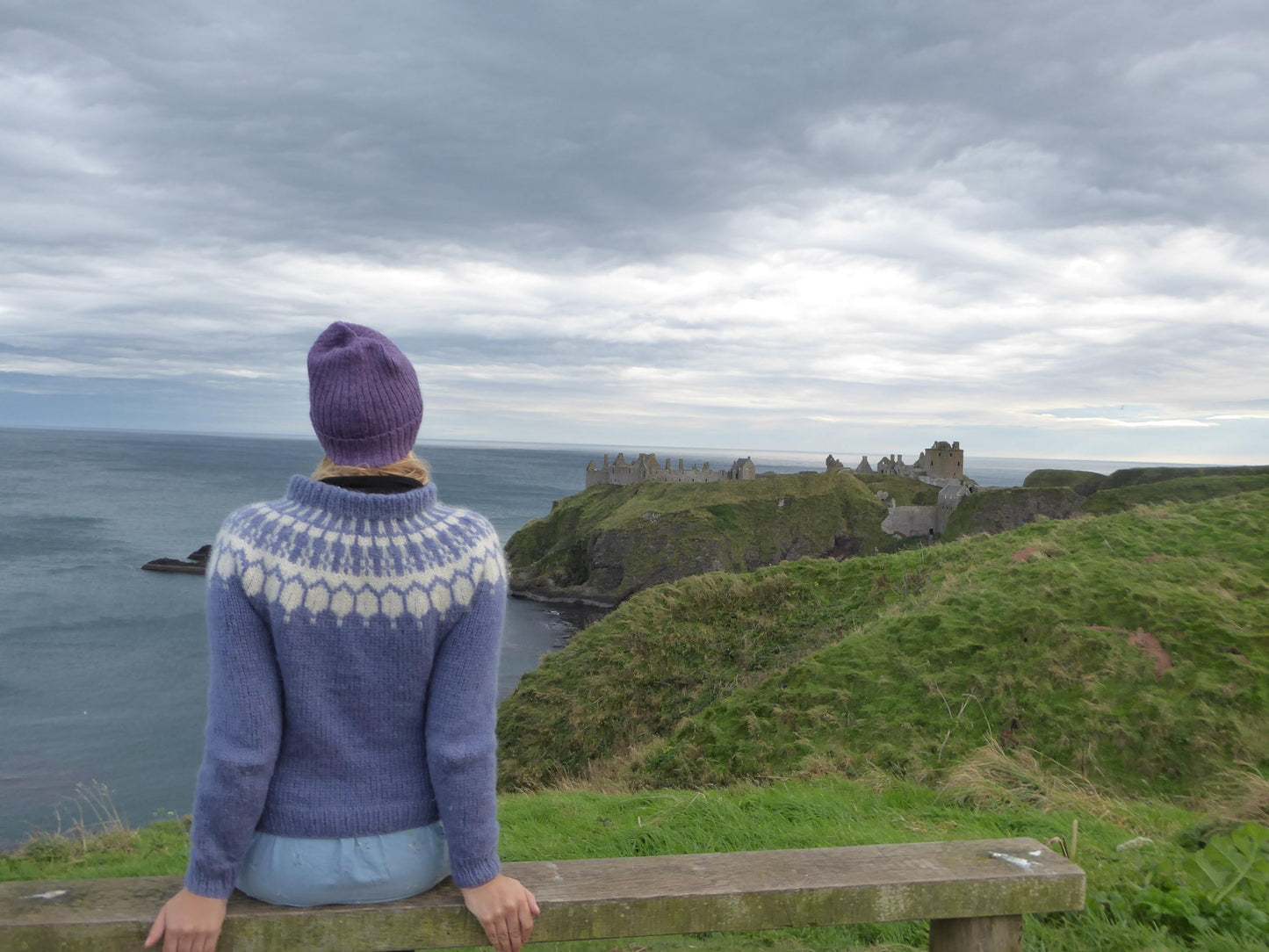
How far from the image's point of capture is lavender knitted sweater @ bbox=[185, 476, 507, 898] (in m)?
2.64

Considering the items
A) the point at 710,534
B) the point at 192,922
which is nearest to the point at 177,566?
the point at 710,534

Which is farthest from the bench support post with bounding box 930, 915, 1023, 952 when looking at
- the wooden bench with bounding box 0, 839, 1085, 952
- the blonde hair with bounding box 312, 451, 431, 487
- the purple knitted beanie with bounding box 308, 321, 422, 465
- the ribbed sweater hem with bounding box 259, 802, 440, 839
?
the purple knitted beanie with bounding box 308, 321, 422, 465

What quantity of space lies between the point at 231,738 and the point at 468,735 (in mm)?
779

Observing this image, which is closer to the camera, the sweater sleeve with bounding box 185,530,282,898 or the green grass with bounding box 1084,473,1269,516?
the sweater sleeve with bounding box 185,530,282,898

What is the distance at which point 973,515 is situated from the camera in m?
63.0

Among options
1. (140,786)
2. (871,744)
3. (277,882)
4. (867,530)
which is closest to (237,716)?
(277,882)

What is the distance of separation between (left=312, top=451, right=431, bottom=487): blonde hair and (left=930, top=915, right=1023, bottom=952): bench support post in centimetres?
329

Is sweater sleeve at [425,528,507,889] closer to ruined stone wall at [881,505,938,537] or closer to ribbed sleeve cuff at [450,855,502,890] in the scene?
ribbed sleeve cuff at [450,855,502,890]

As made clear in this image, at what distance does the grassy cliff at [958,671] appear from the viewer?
1115 cm

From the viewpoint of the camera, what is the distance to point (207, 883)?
2.68 m

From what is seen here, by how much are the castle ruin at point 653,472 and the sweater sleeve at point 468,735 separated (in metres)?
92.2

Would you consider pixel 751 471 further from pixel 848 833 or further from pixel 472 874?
pixel 472 874

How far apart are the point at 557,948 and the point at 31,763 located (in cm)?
4138

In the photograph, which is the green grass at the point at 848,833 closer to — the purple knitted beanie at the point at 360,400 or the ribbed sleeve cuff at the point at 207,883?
the ribbed sleeve cuff at the point at 207,883
